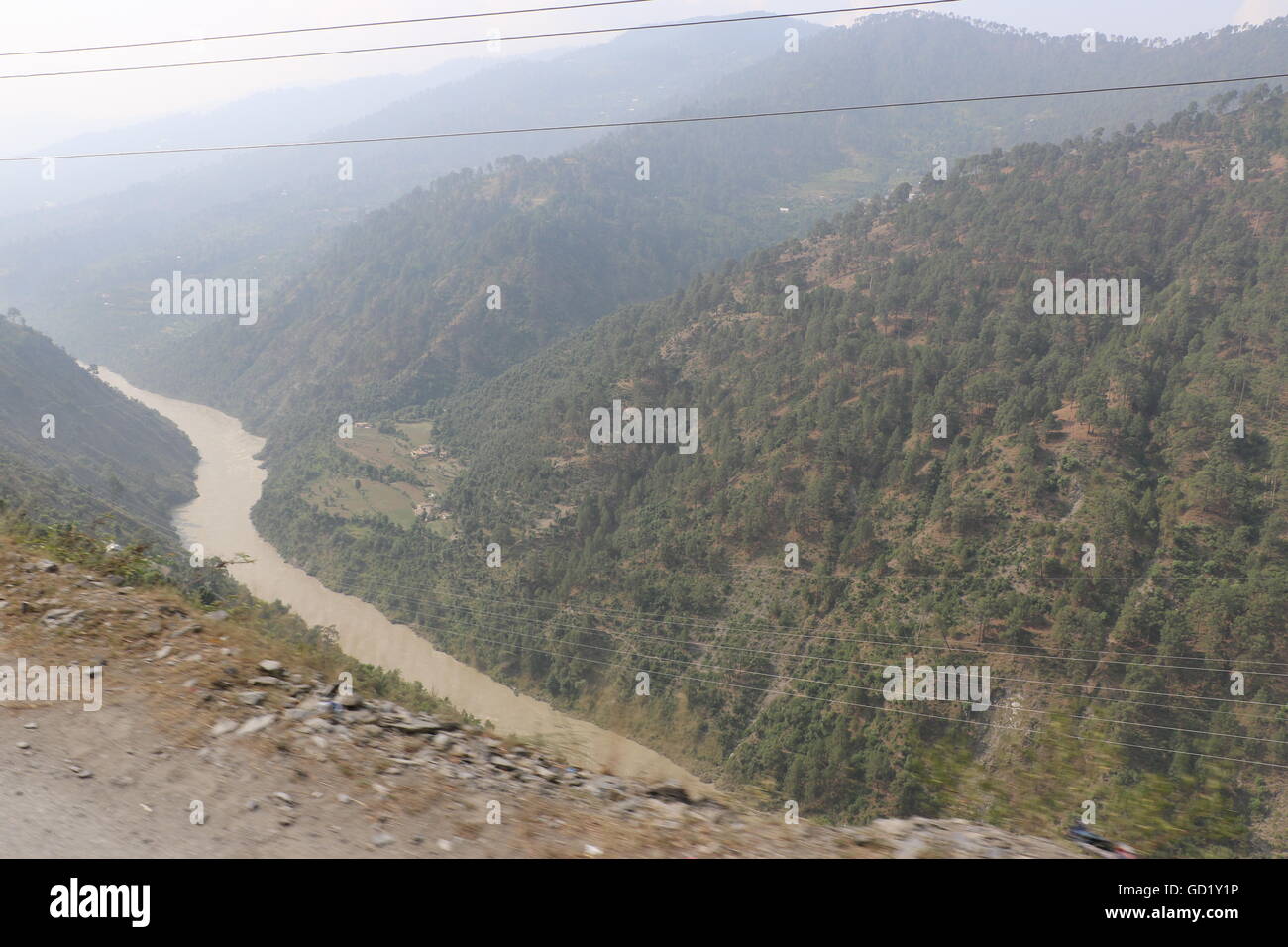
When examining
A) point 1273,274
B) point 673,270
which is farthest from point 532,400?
point 673,270

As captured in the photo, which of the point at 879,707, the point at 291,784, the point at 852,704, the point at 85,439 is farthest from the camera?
the point at 85,439

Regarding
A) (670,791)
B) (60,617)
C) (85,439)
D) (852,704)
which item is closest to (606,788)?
(670,791)

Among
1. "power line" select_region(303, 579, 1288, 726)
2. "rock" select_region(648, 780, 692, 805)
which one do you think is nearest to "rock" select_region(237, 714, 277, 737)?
"rock" select_region(648, 780, 692, 805)

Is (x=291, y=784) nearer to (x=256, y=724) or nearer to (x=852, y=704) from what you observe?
(x=256, y=724)

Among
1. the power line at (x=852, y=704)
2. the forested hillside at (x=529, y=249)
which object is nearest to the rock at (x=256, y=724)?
the power line at (x=852, y=704)

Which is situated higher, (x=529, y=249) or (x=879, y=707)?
(x=529, y=249)

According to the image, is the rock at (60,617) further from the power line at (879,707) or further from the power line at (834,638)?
the power line at (834,638)
